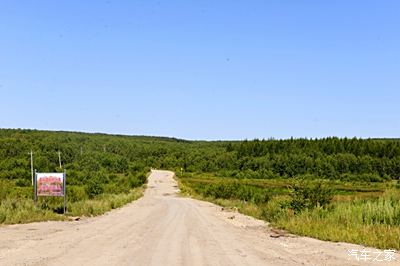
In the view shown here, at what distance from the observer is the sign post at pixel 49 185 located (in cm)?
2545

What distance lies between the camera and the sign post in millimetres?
25453

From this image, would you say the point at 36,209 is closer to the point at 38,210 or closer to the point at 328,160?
the point at 38,210

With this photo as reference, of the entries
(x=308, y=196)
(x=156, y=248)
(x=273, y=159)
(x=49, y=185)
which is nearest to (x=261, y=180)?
(x=273, y=159)

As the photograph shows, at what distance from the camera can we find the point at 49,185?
25609 millimetres

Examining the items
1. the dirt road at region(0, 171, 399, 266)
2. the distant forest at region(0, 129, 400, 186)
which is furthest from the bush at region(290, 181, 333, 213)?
the distant forest at region(0, 129, 400, 186)

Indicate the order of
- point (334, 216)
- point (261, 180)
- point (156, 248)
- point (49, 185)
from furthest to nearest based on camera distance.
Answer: point (261, 180) → point (49, 185) → point (334, 216) → point (156, 248)

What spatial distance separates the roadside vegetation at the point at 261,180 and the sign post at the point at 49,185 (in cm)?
88

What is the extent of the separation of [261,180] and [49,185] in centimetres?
9808

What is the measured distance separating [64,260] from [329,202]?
57.9 ft

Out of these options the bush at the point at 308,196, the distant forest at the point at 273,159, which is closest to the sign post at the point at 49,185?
the bush at the point at 308,196

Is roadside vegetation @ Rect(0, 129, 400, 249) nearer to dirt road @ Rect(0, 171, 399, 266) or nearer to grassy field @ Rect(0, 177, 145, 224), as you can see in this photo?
grassy field @ Rect(0, 177, 145, 224)

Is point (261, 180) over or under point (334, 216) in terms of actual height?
under

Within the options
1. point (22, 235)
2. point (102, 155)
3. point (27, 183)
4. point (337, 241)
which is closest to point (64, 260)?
point (22, 235)

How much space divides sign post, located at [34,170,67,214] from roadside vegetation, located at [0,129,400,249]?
876 millimetres
